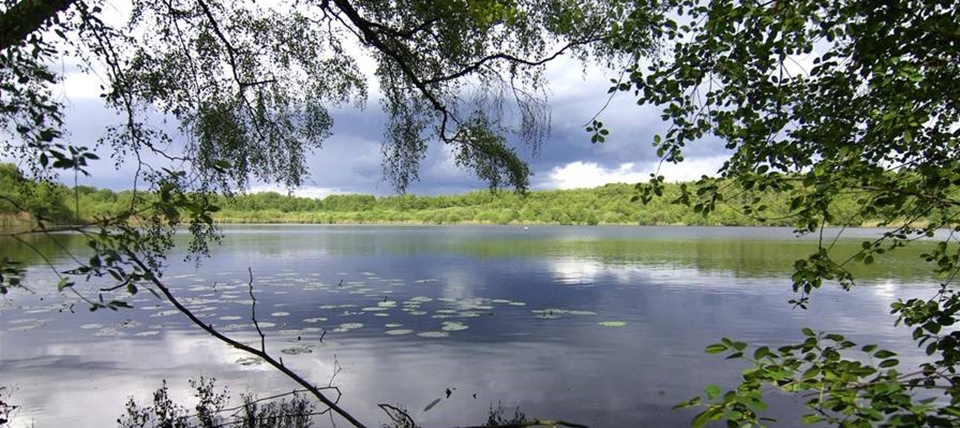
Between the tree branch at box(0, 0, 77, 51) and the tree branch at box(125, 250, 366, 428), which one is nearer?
the tree branch at box(125, 250, 366, 428)

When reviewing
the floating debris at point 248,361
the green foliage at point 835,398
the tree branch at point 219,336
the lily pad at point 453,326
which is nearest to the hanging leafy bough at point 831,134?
the green foliage at point 835,398

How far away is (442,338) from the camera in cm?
1531

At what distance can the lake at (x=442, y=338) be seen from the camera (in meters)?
10.1

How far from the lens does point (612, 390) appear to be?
10.8m

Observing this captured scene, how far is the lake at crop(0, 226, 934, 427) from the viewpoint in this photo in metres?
10.1

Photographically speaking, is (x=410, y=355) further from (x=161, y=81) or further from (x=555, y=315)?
(x=161, y=81)

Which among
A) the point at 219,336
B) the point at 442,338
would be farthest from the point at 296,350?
the point at 219,336

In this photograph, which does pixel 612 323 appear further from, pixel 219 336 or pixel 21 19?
pixel 21 19

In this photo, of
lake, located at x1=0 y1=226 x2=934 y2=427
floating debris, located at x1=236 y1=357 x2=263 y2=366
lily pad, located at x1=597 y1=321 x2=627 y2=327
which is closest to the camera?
lake, located at x1=0 y1=226 x2=934 y2=427

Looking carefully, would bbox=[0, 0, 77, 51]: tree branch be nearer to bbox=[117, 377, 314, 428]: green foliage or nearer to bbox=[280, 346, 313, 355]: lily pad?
bbox=[117, 377, 314, 428]: green foliage

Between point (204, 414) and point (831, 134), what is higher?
point (831, 134)

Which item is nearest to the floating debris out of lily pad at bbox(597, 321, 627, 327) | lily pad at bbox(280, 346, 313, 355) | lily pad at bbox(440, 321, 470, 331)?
lily pad at bbox(280, 346, 313, 355)

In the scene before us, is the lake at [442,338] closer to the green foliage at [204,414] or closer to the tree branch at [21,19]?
the green foliage at [204,414]

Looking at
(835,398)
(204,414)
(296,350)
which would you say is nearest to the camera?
(835,398)
